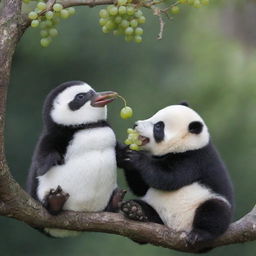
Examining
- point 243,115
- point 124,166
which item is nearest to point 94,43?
point 243,115

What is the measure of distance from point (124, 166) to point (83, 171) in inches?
14.7

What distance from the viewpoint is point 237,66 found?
11.0m

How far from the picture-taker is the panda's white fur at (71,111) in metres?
5.79

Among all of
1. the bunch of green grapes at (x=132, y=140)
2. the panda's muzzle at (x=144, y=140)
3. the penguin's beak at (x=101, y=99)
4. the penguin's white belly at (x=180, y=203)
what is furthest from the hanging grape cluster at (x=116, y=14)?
the penguin's white belly at (x=180, y=203)

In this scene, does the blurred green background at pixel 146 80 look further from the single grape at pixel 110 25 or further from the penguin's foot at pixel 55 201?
the single grape at pixel 110 25

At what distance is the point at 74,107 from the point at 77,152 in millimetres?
286

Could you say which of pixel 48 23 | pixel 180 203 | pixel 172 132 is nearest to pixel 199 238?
pixel 180 203

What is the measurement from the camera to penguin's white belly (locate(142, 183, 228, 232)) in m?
5.91

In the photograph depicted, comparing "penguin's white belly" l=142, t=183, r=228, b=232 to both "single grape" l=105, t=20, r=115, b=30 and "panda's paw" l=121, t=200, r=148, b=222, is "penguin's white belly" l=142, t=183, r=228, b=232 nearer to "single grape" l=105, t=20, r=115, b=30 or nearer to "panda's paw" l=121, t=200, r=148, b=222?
"panda's paw" l=121, t=200, r=148, b=222

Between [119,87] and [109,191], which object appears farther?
[119,87]

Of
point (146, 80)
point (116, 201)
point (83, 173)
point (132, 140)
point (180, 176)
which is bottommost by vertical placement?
point (146, 80)

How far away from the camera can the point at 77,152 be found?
18.8 feet

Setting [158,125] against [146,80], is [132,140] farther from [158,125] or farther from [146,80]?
[146,80]

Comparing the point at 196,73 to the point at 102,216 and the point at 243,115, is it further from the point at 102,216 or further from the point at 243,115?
the point at 102,216
